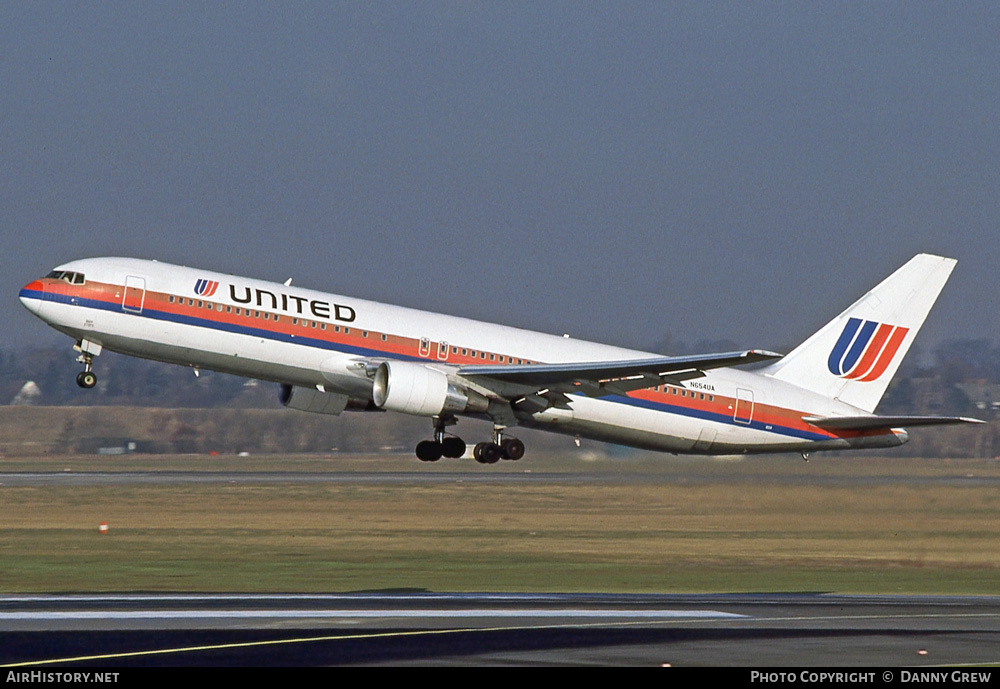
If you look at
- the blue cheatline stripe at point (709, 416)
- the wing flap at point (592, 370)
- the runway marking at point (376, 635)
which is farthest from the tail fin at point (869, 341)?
the runway marking at point (376, 635)

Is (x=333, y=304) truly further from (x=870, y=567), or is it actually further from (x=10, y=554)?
(x=870, y=567)

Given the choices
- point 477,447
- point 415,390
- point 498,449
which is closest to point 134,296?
point 415,390

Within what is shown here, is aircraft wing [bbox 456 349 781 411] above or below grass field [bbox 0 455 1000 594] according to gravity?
above

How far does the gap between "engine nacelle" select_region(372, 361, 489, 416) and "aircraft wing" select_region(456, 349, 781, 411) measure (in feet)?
2.44

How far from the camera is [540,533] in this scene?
50.0m

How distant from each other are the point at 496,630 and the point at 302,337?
13.4 metres

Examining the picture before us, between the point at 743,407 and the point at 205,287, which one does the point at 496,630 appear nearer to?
the point at 205,287

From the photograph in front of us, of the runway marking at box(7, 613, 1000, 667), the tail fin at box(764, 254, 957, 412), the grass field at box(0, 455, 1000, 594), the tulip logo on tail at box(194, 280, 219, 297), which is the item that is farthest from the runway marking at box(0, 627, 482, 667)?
the tail fin at box(764, 254, 957, 412)

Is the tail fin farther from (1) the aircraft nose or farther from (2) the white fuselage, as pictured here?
(1) the aircraft nose

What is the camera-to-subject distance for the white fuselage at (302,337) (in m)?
36.2

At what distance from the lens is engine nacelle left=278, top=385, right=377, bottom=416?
3959 centimetres

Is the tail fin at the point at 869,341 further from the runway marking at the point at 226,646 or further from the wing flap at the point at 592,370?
the runway marking at the point at 226,646

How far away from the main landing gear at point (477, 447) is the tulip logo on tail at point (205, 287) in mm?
7337
